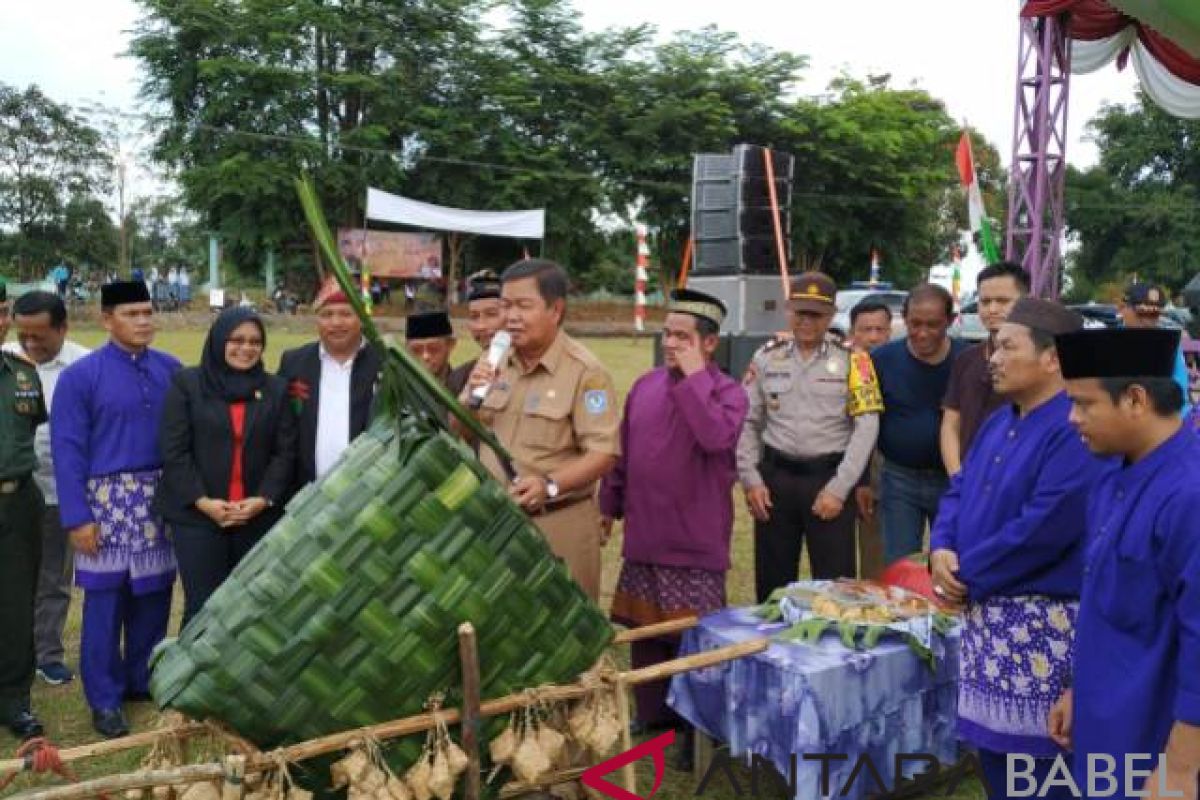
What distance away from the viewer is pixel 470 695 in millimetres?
2039

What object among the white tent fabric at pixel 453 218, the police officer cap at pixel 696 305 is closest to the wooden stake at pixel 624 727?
the police officer cap at pixel 696 305

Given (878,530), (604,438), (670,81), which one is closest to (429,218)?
(670,81)

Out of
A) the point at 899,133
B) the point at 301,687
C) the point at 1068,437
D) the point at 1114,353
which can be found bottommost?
the point at 301,687

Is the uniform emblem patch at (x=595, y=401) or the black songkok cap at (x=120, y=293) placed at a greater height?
the black songkok cap at (x=120, y=293)

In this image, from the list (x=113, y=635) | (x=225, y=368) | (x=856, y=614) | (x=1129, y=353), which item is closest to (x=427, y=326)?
(x=225, y=368)

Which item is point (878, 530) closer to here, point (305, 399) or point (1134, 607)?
point (305, 399)

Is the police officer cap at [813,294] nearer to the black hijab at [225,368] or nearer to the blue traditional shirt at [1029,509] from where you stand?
the blue traditional shirt at [1029,509]

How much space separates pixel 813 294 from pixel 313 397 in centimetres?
200

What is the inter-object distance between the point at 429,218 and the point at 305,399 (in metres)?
20.7

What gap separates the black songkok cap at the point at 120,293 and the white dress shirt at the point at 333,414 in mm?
750

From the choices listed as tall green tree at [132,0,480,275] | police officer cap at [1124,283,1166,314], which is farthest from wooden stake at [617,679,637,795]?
tall green tree at [132,0,480,275]

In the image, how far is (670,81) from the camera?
27578 millimetres

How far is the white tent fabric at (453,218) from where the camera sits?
2345 centimetres

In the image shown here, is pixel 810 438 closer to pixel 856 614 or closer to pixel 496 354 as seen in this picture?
pixel 856 614
